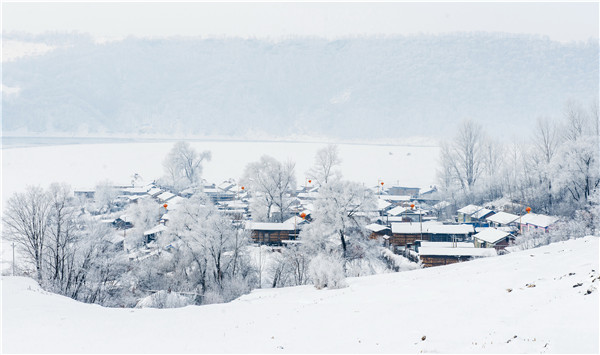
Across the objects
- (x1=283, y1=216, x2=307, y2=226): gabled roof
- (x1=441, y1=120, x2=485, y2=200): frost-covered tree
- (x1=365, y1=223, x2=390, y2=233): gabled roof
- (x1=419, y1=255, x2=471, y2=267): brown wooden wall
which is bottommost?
(x1=419, y1=255, x2=471, y2=267): brown wooden wall

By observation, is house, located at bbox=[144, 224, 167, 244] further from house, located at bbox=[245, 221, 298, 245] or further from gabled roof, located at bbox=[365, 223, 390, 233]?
gabled roof, located at bbox=[365, 223, 390, 233]

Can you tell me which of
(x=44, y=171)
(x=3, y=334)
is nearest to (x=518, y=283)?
(x=3, y=334)

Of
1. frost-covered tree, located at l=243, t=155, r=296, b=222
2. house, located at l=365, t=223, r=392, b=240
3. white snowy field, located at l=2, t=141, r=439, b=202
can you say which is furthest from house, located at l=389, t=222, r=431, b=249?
white snowy field, located at l=2, t=141, r=439, b=202

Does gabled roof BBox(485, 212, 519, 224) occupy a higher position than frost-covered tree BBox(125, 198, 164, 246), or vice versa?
frost-covered tree BBox(125, 198, 164, 246)

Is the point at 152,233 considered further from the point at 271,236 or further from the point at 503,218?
the point at 503,218

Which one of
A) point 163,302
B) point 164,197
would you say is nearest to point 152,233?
point 164,197

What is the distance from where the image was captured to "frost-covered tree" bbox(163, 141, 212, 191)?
81.5m

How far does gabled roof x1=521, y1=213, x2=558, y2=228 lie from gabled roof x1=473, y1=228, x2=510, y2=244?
4894 millimetres

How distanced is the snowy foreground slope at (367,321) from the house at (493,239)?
2239 cm

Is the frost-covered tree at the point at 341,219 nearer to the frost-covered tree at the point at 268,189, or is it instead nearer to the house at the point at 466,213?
the frost-covered tree at the point at 268,189

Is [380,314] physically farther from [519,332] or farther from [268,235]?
[268,235]

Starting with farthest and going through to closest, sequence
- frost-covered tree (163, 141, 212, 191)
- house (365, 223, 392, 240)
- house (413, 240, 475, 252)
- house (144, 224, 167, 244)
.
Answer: frost-covered tree (163, 141, 212, 191) < house (365, 223, 392, 240) < house (144, 224, 167, 244) < house (413, 240, 475, 252)

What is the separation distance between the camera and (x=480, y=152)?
7200 cm

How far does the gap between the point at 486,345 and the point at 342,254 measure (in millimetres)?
27302
